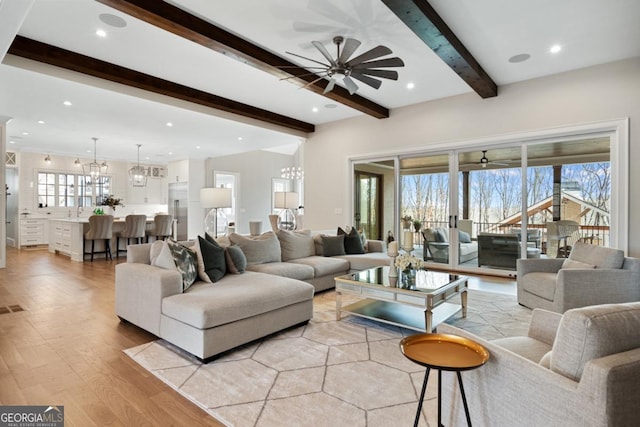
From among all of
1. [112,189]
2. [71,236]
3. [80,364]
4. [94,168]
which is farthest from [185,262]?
[112,189]

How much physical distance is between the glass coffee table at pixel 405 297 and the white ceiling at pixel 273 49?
8.58 feet

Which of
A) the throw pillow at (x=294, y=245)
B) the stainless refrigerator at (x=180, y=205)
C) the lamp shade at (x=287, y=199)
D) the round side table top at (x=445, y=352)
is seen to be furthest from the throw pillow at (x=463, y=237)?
the stainless refrigerator at (x=180, y=205)

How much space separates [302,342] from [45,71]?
14.2 feet

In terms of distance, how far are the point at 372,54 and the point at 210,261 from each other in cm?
255

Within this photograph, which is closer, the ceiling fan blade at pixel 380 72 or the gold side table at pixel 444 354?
the gold side table at pixel 444 354

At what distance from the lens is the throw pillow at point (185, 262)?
114 inches

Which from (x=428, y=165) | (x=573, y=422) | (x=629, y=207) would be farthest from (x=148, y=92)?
(x=629, y=207)

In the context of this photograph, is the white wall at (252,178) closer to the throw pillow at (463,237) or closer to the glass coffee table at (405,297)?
the throw pillow at (463,237)

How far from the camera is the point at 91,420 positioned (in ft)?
5.93

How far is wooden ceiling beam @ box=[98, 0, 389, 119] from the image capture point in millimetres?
2908

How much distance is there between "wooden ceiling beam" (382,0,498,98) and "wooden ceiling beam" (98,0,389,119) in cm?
120

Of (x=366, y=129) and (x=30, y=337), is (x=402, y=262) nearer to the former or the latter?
(x=30, y=337)

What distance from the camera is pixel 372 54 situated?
3271mm

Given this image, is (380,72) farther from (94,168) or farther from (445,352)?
(94,168)
